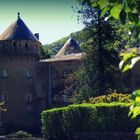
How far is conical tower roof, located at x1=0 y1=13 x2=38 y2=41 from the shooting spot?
2295 inches

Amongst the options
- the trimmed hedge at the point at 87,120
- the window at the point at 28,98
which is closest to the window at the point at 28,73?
the window at the point at 28,98

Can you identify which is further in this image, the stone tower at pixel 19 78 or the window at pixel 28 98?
the window at pixel 28 98

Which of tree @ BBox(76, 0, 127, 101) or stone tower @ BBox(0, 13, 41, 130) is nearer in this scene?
tree @ BBox(76, 0, 127, 101)

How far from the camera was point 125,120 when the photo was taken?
35.1 metres

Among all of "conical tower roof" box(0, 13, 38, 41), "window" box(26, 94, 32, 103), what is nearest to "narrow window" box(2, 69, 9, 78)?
"window" box(26, 94, 32, 103)

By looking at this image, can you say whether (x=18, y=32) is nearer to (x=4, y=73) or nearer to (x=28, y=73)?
(x=28, y=73)

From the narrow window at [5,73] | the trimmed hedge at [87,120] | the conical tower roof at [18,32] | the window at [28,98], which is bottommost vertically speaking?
the trimmed hedge at [87,120]

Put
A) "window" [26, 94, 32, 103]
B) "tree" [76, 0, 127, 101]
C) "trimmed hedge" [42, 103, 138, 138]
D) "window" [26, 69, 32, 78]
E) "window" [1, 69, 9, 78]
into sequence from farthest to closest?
1. "window" [26, 69, 32, 78]
2. "window" [26, 94, 32, 103]
3. "window" [1, 69, 9, 78]
4. "tree" [76, 0, 127, 101]
5. "trimmed hedge" [42, 103, 138, 138]

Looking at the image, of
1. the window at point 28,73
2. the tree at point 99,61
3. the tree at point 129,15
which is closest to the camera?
the tree at point 129,15

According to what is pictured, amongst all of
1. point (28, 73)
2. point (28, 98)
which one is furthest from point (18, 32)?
point (28, 98)

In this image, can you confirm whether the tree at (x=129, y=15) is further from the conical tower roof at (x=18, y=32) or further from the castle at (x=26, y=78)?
the conical tower roof at (x=18, y=32)

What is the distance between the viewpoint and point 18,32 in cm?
5884

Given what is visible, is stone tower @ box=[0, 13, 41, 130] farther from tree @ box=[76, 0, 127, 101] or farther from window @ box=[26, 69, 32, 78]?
tree @ box=[76, 0, 127, 101]

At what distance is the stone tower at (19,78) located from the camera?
5703 cm
